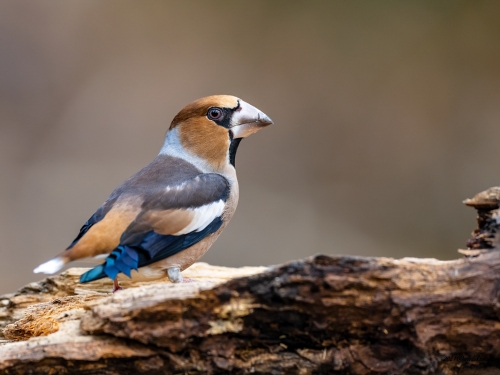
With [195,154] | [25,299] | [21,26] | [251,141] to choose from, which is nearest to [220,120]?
[195,154]

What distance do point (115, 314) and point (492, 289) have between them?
1.13 m

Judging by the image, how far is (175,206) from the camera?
2.49 metres

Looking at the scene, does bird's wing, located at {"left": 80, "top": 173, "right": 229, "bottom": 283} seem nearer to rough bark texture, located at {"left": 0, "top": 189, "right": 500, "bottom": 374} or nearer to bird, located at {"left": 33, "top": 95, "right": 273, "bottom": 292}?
bird, located at {"left": 33, "top": 95, "right": 273, "bottom": 292}

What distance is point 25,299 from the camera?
2.91m

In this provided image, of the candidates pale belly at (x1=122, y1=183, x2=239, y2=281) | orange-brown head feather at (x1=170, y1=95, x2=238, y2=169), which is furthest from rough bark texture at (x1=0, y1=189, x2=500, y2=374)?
orange-brown head feather at (x1=170, y1=95, x2=238, y2=169)

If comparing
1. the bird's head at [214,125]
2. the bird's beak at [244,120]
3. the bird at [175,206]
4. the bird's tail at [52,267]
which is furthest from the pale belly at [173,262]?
the bird's beak at [244,120]

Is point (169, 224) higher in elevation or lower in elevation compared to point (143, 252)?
higher

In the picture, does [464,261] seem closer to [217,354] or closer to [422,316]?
[422,316]

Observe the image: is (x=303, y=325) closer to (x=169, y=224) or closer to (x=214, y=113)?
(x=169, y=224)

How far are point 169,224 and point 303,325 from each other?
85 cm

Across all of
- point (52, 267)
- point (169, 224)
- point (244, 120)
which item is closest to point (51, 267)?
point (52, 267)

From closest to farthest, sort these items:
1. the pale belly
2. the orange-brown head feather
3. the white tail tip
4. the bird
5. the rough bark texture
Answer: the rough bark texture
the white tail tip
the bird
the pale belly
the orange-brown head feather

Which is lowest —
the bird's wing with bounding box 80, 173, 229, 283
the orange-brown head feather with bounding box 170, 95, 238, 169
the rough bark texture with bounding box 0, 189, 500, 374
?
the rough bark texture with bounding box 0, 189, 500, 374

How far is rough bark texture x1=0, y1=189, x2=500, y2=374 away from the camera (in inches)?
68.8
